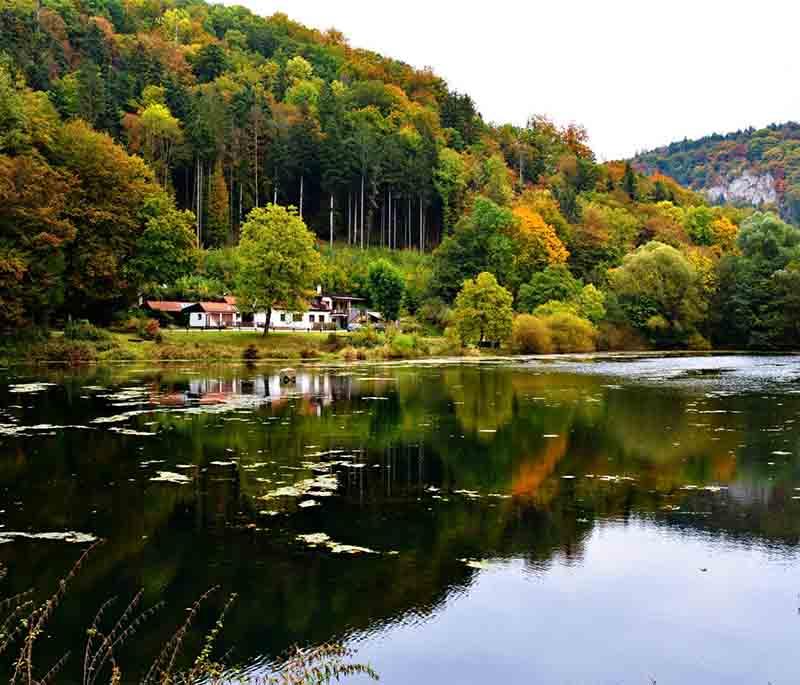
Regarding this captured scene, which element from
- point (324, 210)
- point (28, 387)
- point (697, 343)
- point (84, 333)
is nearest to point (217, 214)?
point (324, 210)

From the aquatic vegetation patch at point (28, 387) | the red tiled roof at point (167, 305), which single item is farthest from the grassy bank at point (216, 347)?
the aquatic vegetation patch at point (28, 387)

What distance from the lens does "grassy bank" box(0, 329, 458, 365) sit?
49.5 meters

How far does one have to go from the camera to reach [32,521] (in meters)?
13.5

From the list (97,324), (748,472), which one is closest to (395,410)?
(748,472)

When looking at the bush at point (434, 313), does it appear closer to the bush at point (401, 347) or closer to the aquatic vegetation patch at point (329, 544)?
the bush at point (401, 347)

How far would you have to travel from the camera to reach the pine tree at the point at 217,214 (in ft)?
282

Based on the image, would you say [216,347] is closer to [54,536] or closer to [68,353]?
[68,353]

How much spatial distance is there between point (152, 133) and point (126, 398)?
6284cm

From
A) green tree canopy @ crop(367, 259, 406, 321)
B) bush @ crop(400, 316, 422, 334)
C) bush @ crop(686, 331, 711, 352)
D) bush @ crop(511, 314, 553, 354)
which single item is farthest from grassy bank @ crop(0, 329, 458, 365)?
bush @ crop(686, 331, 711, 352)

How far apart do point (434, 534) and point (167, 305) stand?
61.9 metres

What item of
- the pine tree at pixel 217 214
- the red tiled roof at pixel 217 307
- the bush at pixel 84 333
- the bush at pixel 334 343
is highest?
the pine tree at pixel 217 214

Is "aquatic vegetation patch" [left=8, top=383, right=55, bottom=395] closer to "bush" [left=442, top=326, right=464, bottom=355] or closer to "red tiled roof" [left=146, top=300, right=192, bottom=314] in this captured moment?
"red tiled roof" [left=146, top=300, right=192, bottom=314]

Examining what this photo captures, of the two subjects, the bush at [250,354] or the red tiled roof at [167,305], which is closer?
the bush at [250,354]

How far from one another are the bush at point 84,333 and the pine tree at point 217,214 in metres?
33.9
